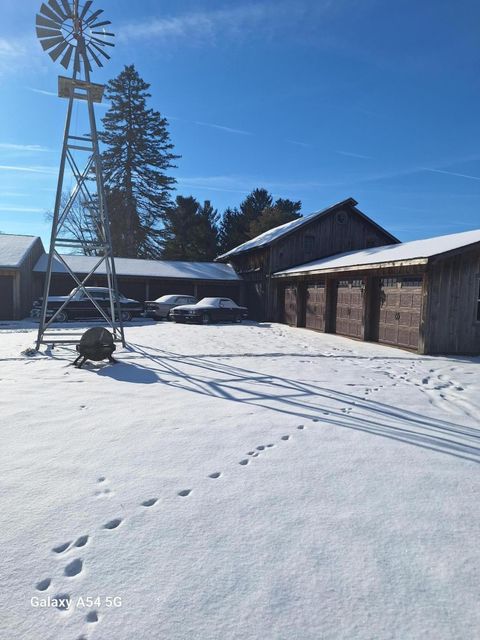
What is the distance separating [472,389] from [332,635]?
20.7 ft

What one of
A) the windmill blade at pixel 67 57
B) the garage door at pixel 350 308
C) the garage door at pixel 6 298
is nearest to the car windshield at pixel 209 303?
the garage door at pixel 350 308

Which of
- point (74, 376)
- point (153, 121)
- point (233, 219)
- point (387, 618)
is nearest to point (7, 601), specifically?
point (387, 618)

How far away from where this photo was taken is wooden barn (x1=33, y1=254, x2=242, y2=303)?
78.6ft

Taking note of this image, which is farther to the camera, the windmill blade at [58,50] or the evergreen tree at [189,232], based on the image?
the evergreen tree at [189,232]

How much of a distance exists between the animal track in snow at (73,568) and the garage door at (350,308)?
43.9 ft

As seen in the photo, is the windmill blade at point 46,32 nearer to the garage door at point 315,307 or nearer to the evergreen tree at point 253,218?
the garage door at point 315,307

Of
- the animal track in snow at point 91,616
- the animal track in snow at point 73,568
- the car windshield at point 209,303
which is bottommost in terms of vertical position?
the animal track in snow at point 91,616

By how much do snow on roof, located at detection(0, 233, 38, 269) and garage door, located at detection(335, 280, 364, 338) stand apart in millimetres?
15071

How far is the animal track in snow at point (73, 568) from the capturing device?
2.34m

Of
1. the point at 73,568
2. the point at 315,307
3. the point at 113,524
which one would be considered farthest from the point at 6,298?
the point at 73,568

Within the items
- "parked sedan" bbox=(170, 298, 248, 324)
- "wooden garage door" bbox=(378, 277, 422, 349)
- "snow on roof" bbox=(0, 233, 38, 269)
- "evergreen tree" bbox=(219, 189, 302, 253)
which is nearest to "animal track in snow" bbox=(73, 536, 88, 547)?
"wooden garage door" bbox=(378, 277, 422, 349)

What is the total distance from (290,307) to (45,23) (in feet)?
48.7

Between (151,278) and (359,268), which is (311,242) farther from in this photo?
(151,278)

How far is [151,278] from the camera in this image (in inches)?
977
